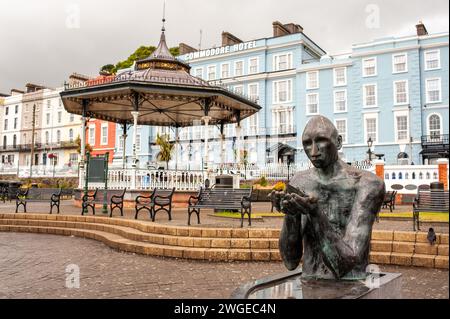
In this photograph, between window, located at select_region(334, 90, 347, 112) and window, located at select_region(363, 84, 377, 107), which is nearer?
window, located at select_region(363, 84, 377, 107)

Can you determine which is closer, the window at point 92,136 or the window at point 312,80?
the window at point 312,80

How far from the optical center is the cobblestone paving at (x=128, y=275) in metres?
4.88

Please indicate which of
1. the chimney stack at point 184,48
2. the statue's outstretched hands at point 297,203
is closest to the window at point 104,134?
the chimney stack at point 184,48

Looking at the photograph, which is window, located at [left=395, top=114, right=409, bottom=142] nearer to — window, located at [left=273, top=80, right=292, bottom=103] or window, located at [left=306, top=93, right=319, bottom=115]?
window, located at [left=306, top=93, right=319, bottom=115]

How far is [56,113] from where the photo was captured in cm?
5681

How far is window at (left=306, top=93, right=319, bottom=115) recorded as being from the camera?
36.8 meters

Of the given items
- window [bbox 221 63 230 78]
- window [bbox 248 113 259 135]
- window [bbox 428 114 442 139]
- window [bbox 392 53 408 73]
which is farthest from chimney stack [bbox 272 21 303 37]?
window [bbox 428 114 442 139]

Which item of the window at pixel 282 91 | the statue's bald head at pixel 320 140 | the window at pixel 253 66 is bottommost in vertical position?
the statue's bald head at pixel 320 140

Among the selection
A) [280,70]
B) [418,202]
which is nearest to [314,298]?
[418,202]

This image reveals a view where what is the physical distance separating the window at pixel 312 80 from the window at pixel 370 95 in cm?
437

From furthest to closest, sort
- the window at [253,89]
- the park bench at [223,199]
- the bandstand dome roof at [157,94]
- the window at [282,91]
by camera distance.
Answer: the window at [253,89] → the window at [282,91] → the bandstand dome roof at [157,94] → the park bench at [223,199]

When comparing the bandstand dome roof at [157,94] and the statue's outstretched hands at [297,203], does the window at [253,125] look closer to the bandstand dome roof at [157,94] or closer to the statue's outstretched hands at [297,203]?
the bandstand dome roof at [157,94]

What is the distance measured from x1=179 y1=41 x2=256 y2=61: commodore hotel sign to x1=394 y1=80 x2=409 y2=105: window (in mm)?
14371

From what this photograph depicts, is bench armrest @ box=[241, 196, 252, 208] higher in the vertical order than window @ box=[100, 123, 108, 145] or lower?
lower
